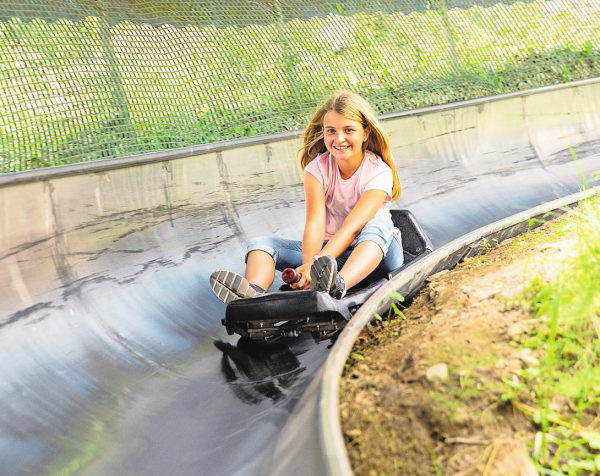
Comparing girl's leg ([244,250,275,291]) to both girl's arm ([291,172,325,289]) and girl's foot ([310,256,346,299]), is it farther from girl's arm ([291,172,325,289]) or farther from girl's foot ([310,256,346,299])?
girl's foot ([310,256,346,299])

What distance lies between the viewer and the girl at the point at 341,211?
2297 mm

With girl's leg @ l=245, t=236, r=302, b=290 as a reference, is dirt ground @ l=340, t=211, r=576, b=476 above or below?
below

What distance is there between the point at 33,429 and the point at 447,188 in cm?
332

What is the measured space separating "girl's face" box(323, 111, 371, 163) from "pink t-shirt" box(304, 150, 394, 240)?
90 mm

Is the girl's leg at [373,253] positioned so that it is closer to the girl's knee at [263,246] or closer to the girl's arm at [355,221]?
the girl's arm at [355,221]

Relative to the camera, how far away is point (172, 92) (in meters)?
3.92

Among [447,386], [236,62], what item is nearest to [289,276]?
[447,386]

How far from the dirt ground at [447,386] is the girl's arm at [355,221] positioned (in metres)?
0.64

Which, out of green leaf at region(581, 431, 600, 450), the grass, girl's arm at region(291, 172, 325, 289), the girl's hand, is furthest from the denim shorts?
green leaf at region(581, 431, 600, 450)

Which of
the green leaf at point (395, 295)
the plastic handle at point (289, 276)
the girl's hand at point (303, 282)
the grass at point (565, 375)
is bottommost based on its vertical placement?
the grass at point (565, 375)

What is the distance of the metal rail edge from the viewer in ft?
3.52

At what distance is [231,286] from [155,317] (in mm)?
631

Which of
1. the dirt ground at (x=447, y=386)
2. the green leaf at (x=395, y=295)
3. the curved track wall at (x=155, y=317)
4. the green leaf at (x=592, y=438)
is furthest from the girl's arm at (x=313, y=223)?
the green leaf at (x=592, y=438)

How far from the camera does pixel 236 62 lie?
4422 millimetres
